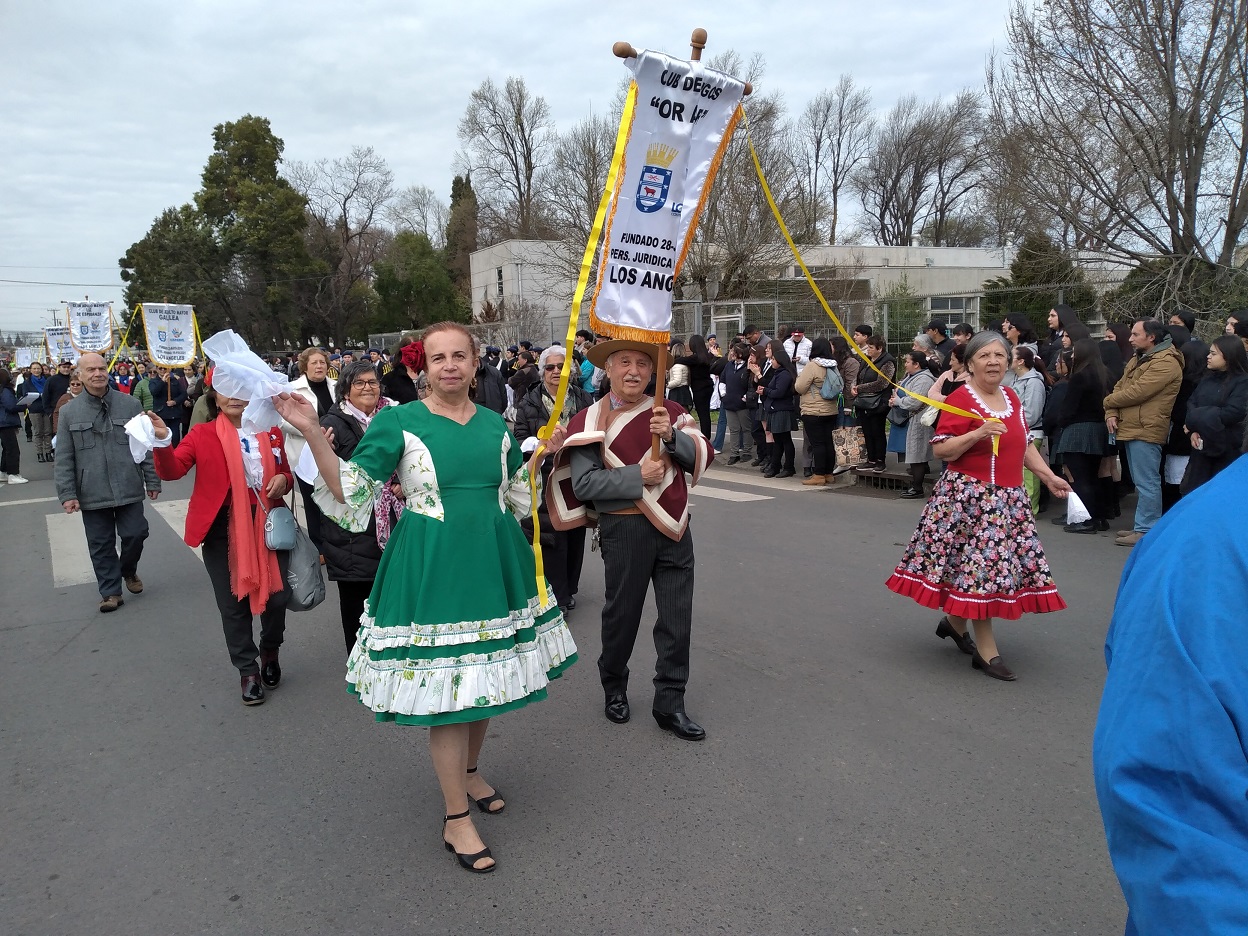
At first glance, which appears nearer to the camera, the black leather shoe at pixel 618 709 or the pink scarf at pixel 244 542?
the black leather shoe at pixel 618 709

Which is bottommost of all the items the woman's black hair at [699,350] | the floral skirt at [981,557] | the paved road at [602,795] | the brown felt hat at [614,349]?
the paved road at [602,795]

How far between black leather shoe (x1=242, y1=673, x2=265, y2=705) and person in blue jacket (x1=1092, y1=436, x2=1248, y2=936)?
4.63 metres

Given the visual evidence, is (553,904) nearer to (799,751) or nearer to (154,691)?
(799,751)

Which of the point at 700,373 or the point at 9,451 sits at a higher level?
the point at 700,373

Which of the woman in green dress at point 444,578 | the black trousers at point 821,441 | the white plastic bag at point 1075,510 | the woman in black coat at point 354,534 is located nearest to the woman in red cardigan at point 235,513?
the woman in black coat at point 354,534

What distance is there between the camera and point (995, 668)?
190 inches

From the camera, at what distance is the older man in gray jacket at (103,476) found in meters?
6.74

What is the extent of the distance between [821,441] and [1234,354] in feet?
17.3

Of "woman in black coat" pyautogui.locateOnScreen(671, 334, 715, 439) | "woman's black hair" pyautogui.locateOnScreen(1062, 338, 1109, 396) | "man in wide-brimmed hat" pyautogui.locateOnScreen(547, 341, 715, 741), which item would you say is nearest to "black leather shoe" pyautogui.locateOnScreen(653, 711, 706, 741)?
"man in wide-brimmed hat" pyautogui.locateOnScreen(547, 341, 715, 741)

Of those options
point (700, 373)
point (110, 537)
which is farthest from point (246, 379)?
point (700, 373)

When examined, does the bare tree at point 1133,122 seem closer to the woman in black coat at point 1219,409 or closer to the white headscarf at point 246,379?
the woman in black coat at point 1219,409

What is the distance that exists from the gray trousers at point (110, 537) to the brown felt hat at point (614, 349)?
→ 4760 millimetres

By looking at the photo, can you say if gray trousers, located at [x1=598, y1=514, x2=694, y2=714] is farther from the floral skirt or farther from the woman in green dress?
the floral skirt

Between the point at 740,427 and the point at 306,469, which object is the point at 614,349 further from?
the point at 740,427
